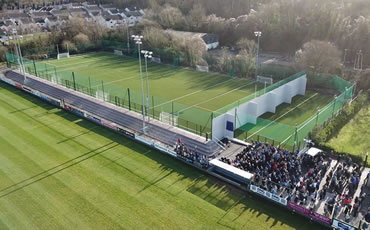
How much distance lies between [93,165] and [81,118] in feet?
30.7

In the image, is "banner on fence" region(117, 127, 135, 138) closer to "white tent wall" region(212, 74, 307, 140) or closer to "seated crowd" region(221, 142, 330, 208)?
"white tent wall" region(212, 74, 307, 140)

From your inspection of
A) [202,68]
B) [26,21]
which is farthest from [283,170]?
[26,21]

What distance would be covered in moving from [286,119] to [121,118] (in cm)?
1561

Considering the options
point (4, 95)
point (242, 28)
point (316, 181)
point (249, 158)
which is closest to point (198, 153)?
point (249, 158)

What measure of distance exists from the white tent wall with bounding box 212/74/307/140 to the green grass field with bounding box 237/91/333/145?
Result: 55 cm

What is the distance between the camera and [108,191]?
18625 mm

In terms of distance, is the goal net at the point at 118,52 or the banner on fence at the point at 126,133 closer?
the banner on fence at the point at 126,133

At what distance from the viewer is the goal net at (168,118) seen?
26.3m

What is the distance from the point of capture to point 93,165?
2138 centimetres

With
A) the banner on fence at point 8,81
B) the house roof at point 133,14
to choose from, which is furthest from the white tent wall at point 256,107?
the house roof at point 133,14

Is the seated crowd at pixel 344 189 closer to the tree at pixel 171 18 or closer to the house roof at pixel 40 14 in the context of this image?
the tree at pixel 171 18

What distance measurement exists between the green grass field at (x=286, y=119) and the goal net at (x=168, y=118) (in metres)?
5.60

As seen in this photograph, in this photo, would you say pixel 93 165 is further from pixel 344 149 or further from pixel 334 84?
pixel 334 84

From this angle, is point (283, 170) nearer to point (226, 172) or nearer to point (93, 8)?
point (226, 172)
